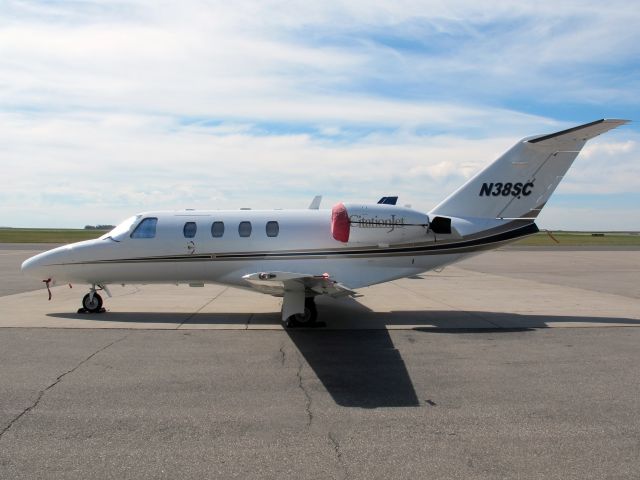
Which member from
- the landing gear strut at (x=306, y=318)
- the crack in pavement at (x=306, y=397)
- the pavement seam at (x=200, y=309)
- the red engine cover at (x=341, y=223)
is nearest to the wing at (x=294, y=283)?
the landing gear strut at (x=306, y=318)

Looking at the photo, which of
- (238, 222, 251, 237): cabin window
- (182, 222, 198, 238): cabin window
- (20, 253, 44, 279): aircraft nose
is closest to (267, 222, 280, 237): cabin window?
(238, 222, 251, 237): cabin window

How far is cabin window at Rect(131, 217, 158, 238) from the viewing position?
13.1 metres

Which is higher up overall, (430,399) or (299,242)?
(299,242)

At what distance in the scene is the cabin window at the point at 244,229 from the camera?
12.8m

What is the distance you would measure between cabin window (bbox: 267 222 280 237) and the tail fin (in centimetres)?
404

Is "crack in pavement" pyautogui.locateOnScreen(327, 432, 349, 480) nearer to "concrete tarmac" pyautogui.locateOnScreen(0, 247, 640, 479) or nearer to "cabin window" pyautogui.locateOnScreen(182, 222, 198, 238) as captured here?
"concrete tarmac" pyautogui.locateOnScreen(0, 247, 640, 479)

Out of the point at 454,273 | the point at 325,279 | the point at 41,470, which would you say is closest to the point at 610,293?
the point at 454,273

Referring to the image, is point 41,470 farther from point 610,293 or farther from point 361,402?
point 610,293

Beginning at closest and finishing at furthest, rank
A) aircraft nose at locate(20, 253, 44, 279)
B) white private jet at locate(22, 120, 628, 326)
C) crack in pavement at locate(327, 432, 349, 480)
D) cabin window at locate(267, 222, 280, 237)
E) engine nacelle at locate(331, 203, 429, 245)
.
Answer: crack in pavement at locate(327, 432, 349, 480)
engine nacelle at locate(331, 203, 429, 245)
white private jet at locate(22, 120, 628, 326)
cabin window at locate(267, 222, 280, 237)
aircraft nose at locate(20, 253, 44, 279)

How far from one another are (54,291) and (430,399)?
15.3 meters

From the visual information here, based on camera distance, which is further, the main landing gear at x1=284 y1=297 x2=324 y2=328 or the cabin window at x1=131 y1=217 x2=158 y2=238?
the cabin window at x1=131 y1=217 x2=158 y2=238

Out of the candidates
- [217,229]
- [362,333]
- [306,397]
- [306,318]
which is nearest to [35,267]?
[217,229]

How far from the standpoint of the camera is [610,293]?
1780 centimetres

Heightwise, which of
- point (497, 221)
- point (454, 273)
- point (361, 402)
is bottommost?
point (454, 273)
